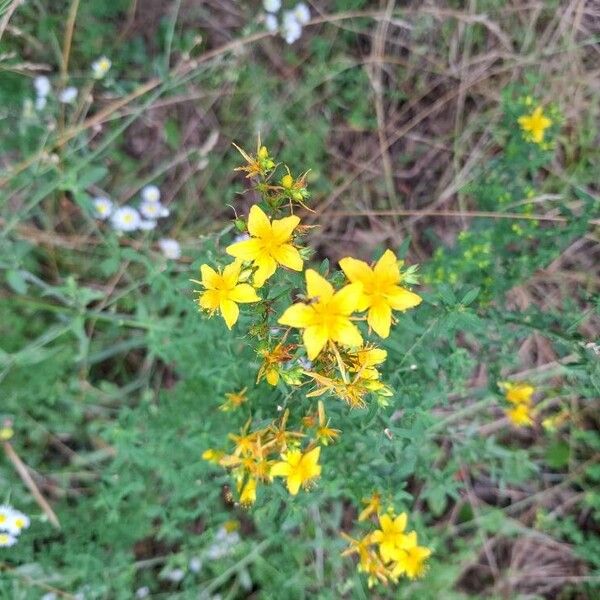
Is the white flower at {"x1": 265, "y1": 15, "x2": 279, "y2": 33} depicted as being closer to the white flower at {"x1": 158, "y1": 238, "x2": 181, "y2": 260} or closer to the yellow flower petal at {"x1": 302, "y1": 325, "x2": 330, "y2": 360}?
the white flower at {"x1": 158, "y1": 238, "x2": 181, "y2": 260}

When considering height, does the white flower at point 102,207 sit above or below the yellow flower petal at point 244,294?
below

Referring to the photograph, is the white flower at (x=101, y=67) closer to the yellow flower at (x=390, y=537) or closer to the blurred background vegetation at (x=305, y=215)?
the blurred background vegetation at (x=305, y=215)

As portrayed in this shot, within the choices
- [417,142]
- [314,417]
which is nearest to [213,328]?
[314,417]

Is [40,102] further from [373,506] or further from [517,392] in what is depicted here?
[517,392]

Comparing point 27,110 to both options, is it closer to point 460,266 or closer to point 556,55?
point 460,266

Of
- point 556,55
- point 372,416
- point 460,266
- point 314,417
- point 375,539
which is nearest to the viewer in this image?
point 372,416

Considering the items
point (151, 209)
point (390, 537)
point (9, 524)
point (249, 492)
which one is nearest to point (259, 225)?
point (249, 492)

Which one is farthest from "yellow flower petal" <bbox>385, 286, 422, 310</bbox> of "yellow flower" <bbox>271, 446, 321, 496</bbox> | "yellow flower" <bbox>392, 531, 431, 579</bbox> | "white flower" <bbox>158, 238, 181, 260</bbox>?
"white flower" <bbox>158, 238, 181, 260</bbox>

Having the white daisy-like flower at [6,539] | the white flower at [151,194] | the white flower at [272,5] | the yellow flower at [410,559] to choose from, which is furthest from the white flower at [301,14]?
the white daisy-like flower at [6,539]
